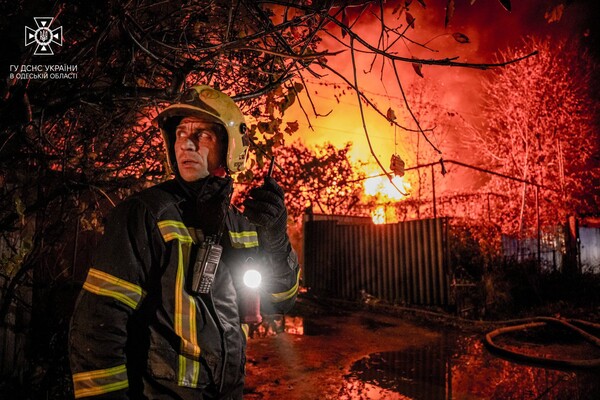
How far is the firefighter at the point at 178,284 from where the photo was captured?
1.64 metres

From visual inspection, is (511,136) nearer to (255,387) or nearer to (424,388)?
(424,388)

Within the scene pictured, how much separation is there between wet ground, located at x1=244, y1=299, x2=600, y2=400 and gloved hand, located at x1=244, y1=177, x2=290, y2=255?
3425 mm

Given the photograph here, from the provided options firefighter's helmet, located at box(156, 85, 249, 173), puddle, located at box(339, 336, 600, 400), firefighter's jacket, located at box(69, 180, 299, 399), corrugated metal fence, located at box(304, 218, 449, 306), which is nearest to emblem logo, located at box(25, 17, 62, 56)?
firefighter's helmet, located at box(156, 85, 249, 173)

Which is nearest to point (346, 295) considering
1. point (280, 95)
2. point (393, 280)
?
point (393, 280)

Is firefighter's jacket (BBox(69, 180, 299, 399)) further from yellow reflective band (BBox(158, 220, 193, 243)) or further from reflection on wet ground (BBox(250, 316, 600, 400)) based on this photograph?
reflection on wet ground (BBox(250, 316, 600, 400))

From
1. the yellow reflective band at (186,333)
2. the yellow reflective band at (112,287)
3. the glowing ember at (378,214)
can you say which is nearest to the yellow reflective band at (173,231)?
the yellow reflective band at (186,333)

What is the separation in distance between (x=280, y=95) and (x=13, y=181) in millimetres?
3003

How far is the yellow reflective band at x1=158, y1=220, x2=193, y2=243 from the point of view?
6.13 feet

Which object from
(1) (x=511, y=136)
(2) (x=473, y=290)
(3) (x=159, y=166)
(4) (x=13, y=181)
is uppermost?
(1) (x=511, y=136)

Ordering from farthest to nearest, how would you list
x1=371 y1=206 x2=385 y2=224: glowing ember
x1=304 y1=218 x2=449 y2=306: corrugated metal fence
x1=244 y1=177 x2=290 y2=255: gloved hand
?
x1=371 y1=206 x2=385 y2=224: glowing ember
x1=304 y1=218 x2=449 y2=306: corrugated metal fence
x1=244 y1=177 x2=290 y2=255: gloved hand

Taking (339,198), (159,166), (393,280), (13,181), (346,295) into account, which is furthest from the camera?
(339,198)

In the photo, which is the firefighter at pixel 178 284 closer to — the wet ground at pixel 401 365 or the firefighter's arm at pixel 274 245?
the firefighter's arm at pixel 274 245

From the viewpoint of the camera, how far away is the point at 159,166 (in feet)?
16.5

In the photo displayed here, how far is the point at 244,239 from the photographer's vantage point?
7.54ft
